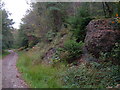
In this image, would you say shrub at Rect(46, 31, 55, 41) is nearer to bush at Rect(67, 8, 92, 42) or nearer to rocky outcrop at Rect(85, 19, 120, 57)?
bush at Rect(67, 8, 92, 42)

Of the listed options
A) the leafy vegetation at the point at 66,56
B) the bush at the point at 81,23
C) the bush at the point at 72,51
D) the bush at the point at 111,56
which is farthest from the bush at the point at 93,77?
the bush at the point at 81,23

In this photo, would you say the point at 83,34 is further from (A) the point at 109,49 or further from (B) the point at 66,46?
(A) the point at 109,49

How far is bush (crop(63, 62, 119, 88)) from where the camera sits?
4688 millimetres

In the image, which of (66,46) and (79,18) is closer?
(66,46)

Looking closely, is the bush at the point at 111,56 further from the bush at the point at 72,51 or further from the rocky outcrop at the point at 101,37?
the bush at the point at 72,51

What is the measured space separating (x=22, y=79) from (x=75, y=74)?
235cm

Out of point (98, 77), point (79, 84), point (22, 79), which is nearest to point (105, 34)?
point (98, 77)

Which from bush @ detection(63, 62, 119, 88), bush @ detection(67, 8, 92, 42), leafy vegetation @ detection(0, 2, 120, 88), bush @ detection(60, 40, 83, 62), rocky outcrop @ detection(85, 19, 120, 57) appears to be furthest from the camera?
bush @ detection(67, 8, 92, 42)

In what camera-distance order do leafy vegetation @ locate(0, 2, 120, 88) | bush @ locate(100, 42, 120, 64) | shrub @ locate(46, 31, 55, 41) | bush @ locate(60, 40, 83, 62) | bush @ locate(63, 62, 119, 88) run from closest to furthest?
bush @ locate(63, 62, 119, 88) < leafy vegetation @ locate(0, 2, 120, 88) < bush @ locate(100, 42, 120, 64) < bush @ locate(60, 40, 83, 62) < shrub @ locate(46, 31, 55, 41)

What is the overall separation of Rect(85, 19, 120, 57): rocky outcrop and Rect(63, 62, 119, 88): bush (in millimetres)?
1339

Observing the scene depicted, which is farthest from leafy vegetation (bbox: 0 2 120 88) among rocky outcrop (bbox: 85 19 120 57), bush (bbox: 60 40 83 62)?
rocky outcrop (bbox: 85 19 120 57)

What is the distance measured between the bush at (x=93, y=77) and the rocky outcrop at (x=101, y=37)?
52.7 inches

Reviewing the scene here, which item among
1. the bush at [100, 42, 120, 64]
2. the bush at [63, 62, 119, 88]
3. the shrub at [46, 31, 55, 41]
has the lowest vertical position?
the bush at [63, 62, 119, 88]

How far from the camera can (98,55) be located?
23.8ft
